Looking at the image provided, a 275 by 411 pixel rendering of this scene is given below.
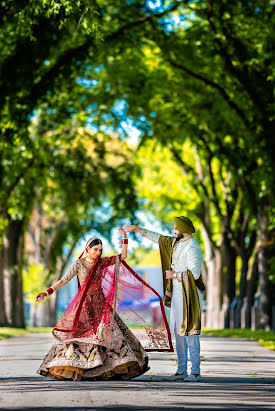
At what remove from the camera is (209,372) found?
13.3 m

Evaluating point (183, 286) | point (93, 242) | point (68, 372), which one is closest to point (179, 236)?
point (183, 286)

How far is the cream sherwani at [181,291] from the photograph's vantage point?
1159cm

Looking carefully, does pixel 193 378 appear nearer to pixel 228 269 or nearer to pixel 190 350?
pixel 190 350

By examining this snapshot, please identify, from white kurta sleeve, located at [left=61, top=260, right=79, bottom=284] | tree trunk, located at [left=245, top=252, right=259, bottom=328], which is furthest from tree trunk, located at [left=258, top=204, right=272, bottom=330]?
white kurta sleeve, located at [left=61, top=260, right=79, bottom=284]

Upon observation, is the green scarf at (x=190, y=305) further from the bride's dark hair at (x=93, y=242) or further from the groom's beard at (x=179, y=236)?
the bride's dark hair at (x=93, y=242)

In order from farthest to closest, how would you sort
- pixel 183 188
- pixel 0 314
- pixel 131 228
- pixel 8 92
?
pixel 183 188
pixel 0 314
pixel 8 92
pixel 131 228

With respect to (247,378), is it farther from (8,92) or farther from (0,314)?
(0,314)

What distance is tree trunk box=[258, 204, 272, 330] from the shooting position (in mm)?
29266

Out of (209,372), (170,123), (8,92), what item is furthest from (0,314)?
(209,372)

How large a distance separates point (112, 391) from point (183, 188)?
119 feet

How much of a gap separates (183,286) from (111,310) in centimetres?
90

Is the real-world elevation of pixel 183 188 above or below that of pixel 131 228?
above

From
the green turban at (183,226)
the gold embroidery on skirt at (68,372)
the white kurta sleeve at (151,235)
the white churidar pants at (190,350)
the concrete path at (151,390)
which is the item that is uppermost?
the green turban at (183,226)

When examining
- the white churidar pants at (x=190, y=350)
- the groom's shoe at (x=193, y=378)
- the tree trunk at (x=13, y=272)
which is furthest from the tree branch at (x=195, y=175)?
the groom's shoe at (x=193, y=378)
